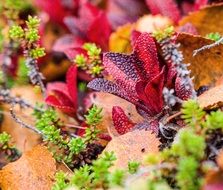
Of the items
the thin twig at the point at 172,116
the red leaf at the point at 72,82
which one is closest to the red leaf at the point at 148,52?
the thin twig at the point at 172,116

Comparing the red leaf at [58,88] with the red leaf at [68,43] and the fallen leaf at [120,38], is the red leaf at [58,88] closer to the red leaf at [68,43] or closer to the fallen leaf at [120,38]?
the red leaf at [68,43]

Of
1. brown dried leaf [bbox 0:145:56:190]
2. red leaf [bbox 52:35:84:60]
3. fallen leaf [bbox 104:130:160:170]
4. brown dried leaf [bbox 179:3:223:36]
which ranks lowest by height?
brown dried leaf [bbox 0:145:56:190]

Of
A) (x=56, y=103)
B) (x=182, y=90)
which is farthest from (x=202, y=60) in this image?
(x=56, y=103)

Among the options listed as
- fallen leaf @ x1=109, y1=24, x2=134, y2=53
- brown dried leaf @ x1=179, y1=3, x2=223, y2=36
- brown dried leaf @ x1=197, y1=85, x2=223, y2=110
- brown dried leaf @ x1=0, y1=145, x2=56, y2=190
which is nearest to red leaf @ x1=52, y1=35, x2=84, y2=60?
fallen leaf @ x1=109, y1=24, x2=134, y2=53

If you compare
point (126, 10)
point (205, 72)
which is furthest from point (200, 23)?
point (126, 10)

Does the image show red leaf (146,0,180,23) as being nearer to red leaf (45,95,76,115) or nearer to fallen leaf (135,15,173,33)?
fallen leaf (135,15,173,33)

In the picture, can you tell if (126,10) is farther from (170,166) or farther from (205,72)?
(170,166)
